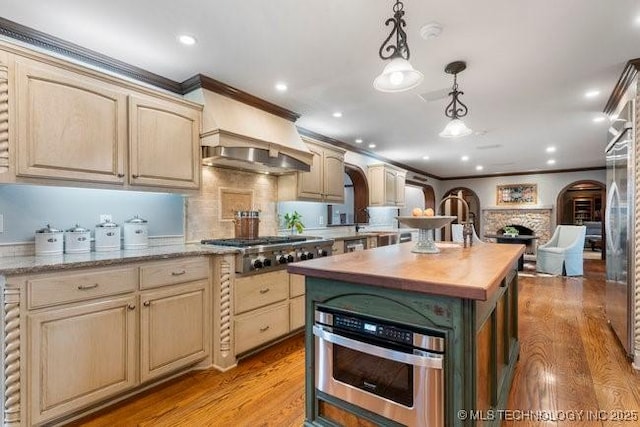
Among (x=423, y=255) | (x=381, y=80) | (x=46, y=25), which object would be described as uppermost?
(x=46, y=25)

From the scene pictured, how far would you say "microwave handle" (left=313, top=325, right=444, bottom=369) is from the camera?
49.8 inches

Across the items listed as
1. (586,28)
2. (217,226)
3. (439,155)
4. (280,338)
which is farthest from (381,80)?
(439,155)

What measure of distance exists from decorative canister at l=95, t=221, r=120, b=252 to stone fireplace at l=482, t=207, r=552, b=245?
9269mm

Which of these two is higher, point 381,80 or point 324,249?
point 381,80

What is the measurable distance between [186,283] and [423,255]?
1.73 meters

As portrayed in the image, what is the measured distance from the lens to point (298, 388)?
2.33m

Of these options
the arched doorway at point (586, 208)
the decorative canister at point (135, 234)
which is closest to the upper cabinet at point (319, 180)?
the decorative canister at point (135, 234)

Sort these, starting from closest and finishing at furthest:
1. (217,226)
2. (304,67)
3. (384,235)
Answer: (304,67)
(217,226)
(384,235)

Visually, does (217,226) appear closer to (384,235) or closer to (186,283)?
(186,283)

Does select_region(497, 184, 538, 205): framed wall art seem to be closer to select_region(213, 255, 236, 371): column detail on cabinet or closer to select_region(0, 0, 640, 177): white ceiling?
select_region(0, 0, 640, 177): white ceiling

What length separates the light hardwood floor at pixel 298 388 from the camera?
2.00 meters

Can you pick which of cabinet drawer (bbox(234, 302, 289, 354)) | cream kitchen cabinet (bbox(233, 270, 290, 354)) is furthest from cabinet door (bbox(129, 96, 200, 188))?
cabinet drawer (bbox(234, 302, 289, 354))

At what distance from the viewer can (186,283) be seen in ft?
8.07

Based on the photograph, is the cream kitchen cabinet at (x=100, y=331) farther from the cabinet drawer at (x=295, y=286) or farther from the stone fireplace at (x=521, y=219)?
the stone fireplace at (x=521, y=219)
